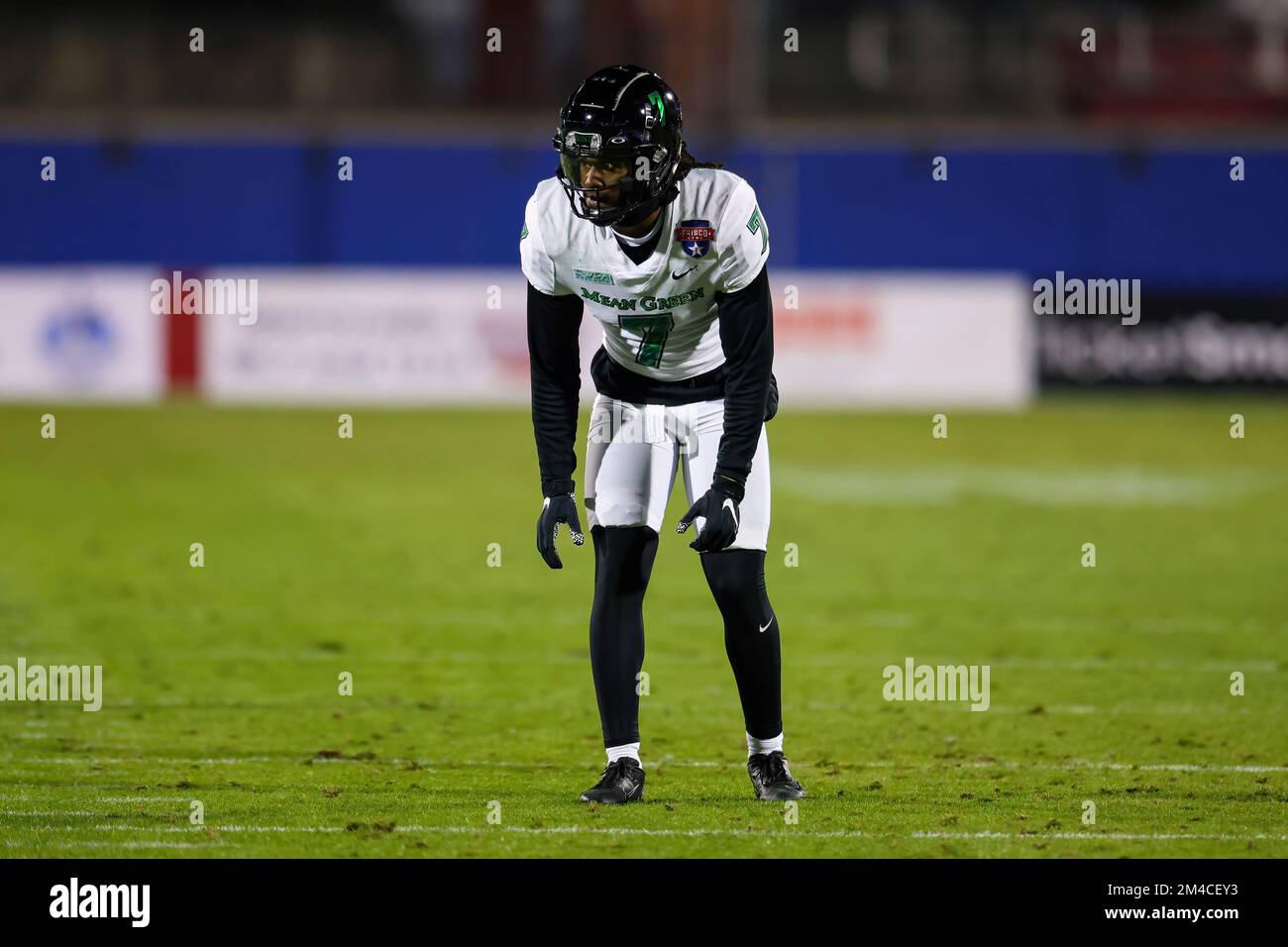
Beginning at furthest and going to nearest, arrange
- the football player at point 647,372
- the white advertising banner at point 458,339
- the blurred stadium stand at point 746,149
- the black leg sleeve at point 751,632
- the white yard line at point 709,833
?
the blurred stadium stand at point 746,149, the white advertising banner at point 458,339, the black leg sleeve at point 751,632, the football player at point 647,372, the white yard line at point 709,833

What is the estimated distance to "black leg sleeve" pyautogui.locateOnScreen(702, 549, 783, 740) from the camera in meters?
6.17

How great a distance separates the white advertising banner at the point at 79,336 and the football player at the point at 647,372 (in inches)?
719

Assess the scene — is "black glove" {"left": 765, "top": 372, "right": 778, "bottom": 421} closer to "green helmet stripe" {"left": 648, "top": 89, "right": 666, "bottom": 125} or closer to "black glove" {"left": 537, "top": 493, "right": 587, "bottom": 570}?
"black glove" {"left": 537, "top": 493, "right": 587, "bottom": 570}

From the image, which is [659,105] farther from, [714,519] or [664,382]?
[714,519]

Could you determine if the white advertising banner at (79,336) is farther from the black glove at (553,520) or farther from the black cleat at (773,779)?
the black cleat at (773,779)

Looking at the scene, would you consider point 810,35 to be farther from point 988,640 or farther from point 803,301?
point 988,640

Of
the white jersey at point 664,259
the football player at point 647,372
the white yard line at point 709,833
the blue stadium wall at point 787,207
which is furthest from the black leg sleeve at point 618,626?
the blue stadium wall at point 787,207

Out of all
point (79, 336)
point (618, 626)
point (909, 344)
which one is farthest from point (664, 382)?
point (79, 336)

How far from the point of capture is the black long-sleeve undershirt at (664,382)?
6.07 metres

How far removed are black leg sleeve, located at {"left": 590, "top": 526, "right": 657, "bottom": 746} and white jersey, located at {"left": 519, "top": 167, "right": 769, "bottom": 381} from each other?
676mm

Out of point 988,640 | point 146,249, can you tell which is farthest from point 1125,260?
point 988,640

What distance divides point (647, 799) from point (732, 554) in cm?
86

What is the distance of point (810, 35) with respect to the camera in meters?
30.0

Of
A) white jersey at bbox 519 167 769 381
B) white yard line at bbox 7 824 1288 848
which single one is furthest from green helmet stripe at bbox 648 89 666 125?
white yard line at bbox 7 824 1288 848
